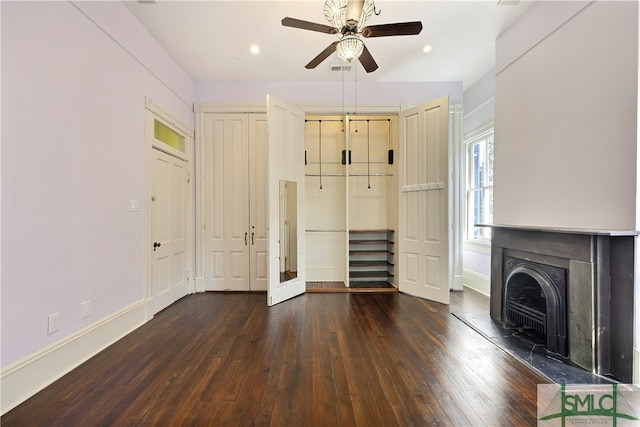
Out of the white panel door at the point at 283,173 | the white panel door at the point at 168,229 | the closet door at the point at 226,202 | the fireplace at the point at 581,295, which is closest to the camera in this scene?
the fireplace at the point at 581,295

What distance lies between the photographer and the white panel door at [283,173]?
3.70m

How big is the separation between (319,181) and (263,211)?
3.93ft

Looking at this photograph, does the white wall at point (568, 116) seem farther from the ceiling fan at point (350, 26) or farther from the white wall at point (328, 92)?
the ceiling fan at point (350, 26)

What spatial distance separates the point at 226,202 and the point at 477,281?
4.36 meters

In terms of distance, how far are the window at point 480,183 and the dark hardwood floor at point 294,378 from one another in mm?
1999

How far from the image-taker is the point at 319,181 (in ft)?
16.1

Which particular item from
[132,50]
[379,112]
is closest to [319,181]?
[379,112]

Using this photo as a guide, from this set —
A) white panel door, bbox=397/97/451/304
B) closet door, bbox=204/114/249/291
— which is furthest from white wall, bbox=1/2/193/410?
white panel door, bbox=397/97/451/304

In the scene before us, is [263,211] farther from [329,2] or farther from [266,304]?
[329,2]

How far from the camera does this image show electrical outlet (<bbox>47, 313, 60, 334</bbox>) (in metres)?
2.05

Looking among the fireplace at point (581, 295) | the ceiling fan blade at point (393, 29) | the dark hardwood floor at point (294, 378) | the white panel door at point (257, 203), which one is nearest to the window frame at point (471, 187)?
the fireplace at point (581, 295)

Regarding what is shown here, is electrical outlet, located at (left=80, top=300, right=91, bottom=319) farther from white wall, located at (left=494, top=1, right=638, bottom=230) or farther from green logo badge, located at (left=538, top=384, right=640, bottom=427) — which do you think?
white wall, located at (left=494, top=1, right=638, bottom=230)

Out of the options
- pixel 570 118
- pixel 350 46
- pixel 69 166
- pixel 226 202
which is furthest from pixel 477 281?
pixel 69 166

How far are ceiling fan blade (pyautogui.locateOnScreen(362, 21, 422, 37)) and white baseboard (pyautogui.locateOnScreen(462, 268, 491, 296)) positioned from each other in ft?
12.0
